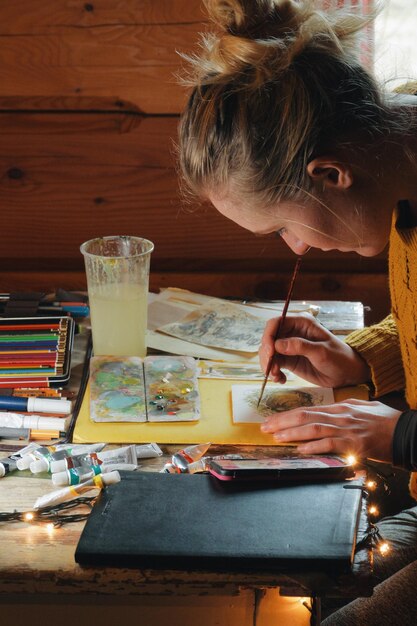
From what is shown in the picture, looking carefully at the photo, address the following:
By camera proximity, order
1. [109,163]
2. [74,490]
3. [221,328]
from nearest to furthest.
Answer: [74,490] < [221,328] < [109,163]

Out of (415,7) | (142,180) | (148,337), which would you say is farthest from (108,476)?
(415,7)

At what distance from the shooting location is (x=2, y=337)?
1.38 metres

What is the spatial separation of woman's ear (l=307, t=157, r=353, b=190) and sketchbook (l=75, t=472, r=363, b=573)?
15.5 inches

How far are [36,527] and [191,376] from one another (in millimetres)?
459

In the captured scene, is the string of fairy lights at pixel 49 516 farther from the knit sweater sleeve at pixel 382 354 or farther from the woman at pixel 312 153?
the knit sweater sleeve at pixel 382 354

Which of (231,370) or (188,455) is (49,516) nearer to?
(188,455)

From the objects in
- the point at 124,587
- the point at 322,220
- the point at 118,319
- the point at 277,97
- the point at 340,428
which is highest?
the point at 277,97

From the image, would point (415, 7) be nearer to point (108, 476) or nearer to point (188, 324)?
point (188, 324)

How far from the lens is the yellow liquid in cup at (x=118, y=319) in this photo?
1.41 m

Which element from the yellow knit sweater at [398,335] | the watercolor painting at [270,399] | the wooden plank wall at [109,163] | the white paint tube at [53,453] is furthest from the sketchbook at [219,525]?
the wooden plank wall at [109,163]

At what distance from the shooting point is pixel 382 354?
55.5 inches

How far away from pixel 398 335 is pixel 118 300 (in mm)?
485

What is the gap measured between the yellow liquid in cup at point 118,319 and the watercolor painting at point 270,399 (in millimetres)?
202

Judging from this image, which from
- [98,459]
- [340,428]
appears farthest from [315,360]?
[98,459]
